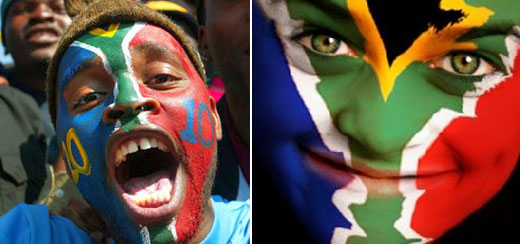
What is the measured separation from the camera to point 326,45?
8.12 ft

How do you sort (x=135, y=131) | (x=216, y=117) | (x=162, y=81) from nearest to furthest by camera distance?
1. (x=135, y=131)
2. (x=162, y=81)
3. (x=216, y=117)

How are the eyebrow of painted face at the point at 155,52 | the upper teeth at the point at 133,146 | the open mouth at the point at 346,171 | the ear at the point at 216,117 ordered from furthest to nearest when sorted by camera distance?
the open mouth at the point at 346,171 → the ear at the point at 216,117 → the eyebrow of painted face at the point at 155,52 → the upper teeth at the point at 133,146

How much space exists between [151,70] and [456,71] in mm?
989

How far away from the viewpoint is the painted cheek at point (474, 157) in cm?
241

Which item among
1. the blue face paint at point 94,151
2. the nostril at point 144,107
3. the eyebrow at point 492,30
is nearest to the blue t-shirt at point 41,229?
the blue face paint at point 94,151

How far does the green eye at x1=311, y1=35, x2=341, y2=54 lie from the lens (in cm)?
246

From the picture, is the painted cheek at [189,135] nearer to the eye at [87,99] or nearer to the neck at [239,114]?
the eye at [87,99]

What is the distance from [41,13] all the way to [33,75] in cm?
21

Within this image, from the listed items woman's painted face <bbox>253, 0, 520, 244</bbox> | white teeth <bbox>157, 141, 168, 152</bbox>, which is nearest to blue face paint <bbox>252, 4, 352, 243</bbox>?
woman's painted face <bbox>253, 0, 520, 244</bbox>

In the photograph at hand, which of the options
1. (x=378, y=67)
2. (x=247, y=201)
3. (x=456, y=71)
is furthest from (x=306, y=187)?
(x=456, y=71)

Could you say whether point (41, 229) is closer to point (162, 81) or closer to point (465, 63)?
point (162, 81)

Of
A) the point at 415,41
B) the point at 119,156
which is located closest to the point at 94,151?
the point at 119,156

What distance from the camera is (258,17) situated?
2492 mm

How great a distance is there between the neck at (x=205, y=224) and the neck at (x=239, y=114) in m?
0.30
